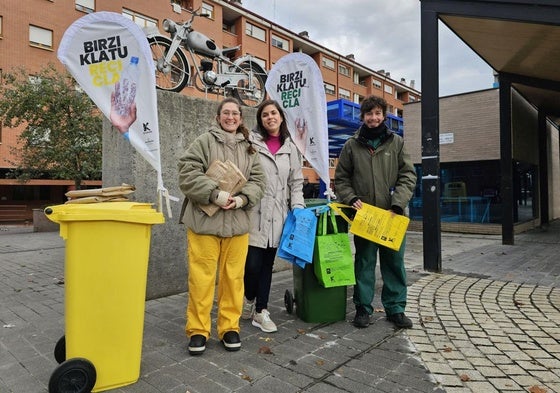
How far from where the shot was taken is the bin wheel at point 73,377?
232 centimetres

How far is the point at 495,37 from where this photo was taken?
720 cm

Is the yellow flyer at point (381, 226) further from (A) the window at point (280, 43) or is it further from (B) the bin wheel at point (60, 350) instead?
(A) the window at point (280, 43)

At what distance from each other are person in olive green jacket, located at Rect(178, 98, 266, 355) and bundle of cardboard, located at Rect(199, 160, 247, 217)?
0.18 feet

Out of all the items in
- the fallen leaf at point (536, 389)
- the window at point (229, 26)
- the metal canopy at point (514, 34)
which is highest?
the window at point (229, 26)

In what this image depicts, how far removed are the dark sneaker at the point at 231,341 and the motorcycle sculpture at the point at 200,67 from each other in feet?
12.1

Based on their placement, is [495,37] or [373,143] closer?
[373,143]

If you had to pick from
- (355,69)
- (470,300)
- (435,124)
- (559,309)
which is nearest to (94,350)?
(470,300)

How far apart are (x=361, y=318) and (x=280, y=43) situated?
35.0 meters

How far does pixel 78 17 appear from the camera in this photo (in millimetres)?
23922

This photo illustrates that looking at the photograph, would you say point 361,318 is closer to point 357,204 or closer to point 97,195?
point 357,204

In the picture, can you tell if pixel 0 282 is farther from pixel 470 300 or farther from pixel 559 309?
pixel 559 309

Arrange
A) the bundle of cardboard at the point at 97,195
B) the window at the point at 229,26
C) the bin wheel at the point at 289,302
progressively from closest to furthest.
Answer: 1. the bundle of cardboard at the point at 97,195
2. the bin wheel at the point at 289,302
3. the window at the point at 229,26

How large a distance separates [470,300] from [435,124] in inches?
116

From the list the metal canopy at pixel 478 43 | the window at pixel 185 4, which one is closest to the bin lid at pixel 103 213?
the metal canopy at pixel 478 43
